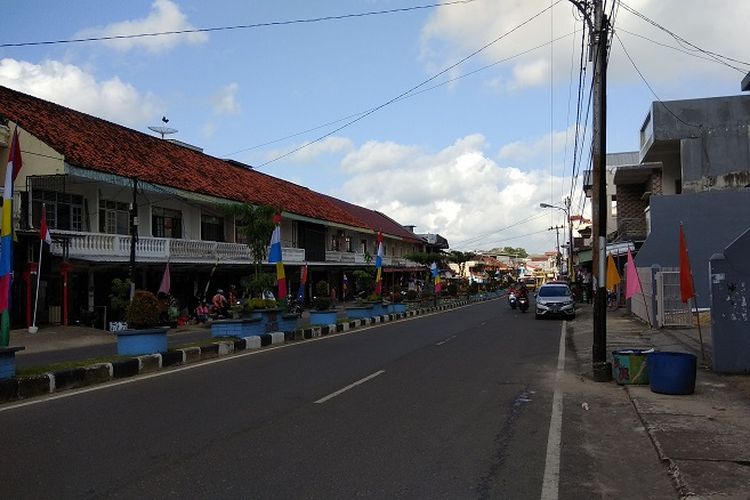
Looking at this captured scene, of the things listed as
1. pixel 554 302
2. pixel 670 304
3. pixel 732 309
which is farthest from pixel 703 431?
pixel 554 302

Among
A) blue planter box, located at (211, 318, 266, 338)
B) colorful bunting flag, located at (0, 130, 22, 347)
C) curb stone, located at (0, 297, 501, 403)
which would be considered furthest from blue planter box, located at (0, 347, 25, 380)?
blue planter box, located at (211, 318, 266, 338)

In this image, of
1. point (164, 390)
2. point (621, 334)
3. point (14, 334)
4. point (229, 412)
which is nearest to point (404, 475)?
point (229, 412)

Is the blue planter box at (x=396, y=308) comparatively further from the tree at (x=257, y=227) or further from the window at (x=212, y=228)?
the tree at (x=257, y=227)

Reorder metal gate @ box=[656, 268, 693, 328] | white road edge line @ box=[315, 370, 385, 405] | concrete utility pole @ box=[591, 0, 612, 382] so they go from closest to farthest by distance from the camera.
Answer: white road edge line @ box=[315, 370, 385, 405] < concrete utility pole @ box=[591, 0, 612, 382] < metal gate @ box=[656, 268, 693, 328]

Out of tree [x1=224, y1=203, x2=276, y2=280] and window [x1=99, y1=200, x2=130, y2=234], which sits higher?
window [x1=99, y1=200, x2=130, y2=234]

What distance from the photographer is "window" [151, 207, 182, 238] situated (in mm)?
29766

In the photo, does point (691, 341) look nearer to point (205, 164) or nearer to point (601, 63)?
point (601, 63)

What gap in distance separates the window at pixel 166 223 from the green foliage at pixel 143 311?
1675cm

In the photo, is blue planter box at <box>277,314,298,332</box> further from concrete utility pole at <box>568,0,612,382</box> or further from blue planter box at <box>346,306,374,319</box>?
concrete utility pole at <box>568,0,612,382</box>

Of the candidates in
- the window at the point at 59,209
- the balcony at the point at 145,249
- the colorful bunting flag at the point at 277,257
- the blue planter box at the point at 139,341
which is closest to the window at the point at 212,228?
the balcony at the point at 145,249

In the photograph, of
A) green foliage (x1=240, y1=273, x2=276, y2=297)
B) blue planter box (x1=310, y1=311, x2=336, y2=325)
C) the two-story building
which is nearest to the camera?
green foliage (x1=240, y1=273, x2=276, y2=297)

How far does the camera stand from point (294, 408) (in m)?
8.53

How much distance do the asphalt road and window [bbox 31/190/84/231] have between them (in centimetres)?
1480

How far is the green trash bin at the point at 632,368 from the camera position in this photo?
10.5m
